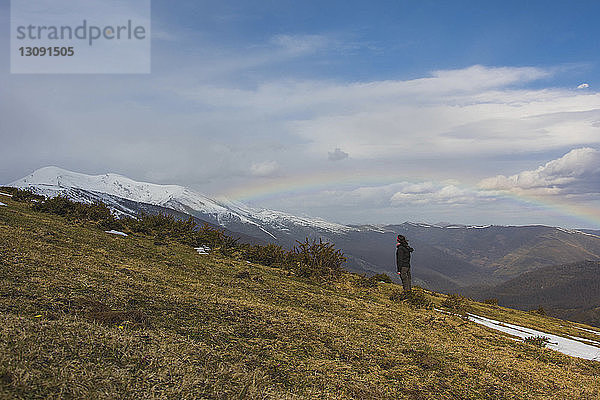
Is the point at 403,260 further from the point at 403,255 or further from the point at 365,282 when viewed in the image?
the point at 365,282

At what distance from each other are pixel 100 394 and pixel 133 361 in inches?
28.0

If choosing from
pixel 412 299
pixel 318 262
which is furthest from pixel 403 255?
pixel 318 262

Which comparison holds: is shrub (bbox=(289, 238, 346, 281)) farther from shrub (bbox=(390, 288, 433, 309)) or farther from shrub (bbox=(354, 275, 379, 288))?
→ shrub (bbox=(390, 288, 433, 309))

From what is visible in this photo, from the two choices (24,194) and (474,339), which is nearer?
(474,339)

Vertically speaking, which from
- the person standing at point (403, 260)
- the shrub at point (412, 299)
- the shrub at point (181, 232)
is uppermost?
the shrub at point (181, 232)

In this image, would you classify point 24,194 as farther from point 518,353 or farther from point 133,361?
point 518,353

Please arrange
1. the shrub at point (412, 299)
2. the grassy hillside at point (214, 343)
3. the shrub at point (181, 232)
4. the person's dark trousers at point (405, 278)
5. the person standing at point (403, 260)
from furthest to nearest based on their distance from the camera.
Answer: the shrub at point (181, 232) < the person standing at point (403, 260) < the person's dark trousers at point (405, 278) < the shrub at point (412, 299) < the grassy hillside at point (214, 343)

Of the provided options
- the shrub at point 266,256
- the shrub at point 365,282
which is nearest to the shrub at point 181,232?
the shrub at point 266,256

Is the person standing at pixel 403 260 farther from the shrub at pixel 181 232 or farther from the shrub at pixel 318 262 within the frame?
the shrub at pixel 181 232

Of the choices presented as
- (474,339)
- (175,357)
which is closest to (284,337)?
(175,357)

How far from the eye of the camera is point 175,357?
13.1 ft

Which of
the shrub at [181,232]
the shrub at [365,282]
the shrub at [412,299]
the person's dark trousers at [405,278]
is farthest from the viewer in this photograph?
the shrub at [181,232]

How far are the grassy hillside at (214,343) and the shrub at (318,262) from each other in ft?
11.6

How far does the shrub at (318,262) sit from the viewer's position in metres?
12.8
